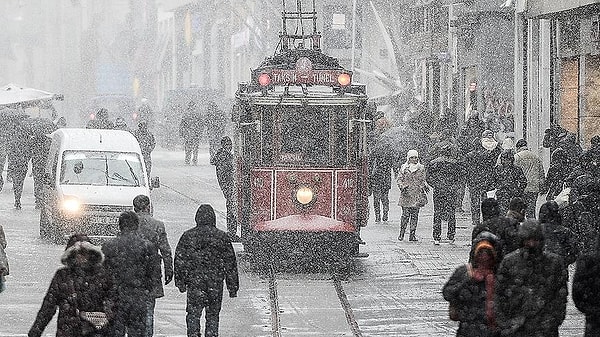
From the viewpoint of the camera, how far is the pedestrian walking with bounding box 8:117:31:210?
2991cm

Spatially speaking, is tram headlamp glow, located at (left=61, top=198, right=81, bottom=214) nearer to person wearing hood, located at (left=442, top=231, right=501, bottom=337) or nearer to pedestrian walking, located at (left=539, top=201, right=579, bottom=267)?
pedestrian walking, located at (left=539, top=201, right=579, bottom=267)

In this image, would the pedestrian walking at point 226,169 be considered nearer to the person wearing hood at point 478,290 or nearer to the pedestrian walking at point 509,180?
the pedestrian walking at point 509,180

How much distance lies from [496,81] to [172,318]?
2670cm

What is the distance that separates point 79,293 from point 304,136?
1066cm

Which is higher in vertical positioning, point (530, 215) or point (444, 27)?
point (444, 27)

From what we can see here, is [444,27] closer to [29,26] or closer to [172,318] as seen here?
[172,318]

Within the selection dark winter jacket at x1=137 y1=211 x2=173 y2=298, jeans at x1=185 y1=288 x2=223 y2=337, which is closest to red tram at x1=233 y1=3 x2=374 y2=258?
dark winter jacket at x1=137 y1=211 x2=173 y2=298

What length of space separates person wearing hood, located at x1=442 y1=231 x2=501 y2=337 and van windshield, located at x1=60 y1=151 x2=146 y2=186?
1423 centimetres

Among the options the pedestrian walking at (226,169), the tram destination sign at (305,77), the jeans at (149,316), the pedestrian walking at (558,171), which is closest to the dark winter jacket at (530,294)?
the jeans at (149,316)

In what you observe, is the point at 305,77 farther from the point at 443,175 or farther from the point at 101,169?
the point at 101,169

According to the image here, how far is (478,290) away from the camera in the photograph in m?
10.8

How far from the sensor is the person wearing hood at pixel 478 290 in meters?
10.8

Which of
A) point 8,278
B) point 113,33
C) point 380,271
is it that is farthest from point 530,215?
point 113,33

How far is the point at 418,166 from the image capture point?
2505 cm
